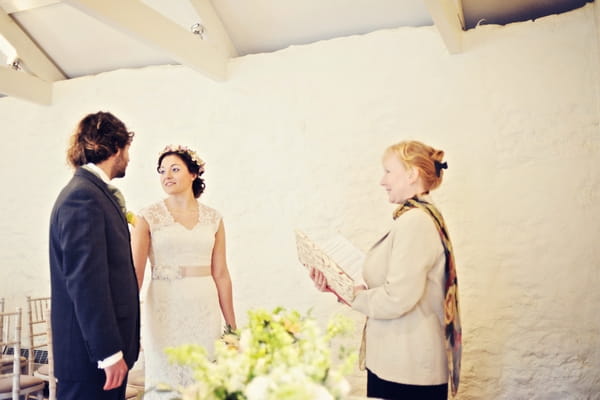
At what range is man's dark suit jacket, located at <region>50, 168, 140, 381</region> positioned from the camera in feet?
6.18

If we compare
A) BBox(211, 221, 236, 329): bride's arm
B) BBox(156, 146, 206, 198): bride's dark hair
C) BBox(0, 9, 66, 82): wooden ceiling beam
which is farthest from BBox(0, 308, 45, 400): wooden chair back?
BBox(0, 9, 66, 82): wooden ceiling beam

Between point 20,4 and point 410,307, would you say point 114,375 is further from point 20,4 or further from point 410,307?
point 20,4

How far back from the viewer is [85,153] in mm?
2109

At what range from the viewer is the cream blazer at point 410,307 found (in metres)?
1.95

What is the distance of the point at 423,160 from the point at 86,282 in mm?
1400

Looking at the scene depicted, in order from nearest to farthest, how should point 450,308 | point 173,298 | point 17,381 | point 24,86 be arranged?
point 450,308 < point 173,298 < point 17,381 < point 24,86

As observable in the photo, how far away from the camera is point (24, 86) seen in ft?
14.1

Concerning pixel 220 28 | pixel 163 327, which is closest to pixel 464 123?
pixel 220 28

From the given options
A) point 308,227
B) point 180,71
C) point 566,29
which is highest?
point 180,71

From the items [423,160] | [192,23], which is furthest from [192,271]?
[192,23]

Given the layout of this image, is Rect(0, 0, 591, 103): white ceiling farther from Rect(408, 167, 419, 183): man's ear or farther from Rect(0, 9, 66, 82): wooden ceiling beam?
Rect(408, 167, 419, 183): man's ear

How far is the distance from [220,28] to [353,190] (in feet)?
5.08

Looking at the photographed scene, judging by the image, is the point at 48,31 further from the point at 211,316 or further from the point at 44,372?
the point at 211,316

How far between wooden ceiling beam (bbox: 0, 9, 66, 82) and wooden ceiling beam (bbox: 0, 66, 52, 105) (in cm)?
7
